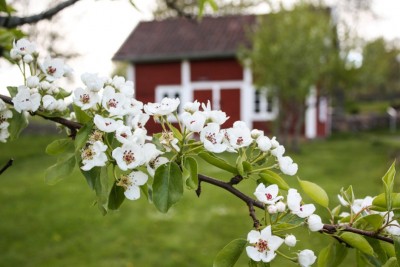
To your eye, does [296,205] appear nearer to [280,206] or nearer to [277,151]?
[280,206]

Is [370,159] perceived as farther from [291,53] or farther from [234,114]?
[234,114]

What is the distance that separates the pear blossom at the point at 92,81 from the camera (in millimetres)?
985

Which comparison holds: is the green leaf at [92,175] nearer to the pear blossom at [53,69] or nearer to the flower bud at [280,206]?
the pear blossom at [53,69]

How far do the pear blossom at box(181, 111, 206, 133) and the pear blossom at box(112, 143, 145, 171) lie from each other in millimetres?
112

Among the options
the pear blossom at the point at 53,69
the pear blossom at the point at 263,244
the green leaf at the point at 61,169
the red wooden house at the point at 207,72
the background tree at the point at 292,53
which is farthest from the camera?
the red wooden house at the point at 207,72

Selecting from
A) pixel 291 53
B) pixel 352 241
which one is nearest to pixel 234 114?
pixel 291 53

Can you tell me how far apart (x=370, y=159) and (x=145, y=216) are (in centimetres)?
784

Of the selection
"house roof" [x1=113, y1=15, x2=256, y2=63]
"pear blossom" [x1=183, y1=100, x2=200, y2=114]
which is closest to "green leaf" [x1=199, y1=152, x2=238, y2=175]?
"pear blossom" [x1=183, y1=100, x2=200, y2=114]

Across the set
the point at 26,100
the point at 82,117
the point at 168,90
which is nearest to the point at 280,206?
the point at 82,117

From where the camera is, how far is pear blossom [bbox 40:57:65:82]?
3.55 feet

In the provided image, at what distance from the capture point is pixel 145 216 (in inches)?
288

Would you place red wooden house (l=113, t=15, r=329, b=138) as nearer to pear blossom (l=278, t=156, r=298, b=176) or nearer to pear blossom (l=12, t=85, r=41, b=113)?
pear blossom (l=278, t=156, r=298, b=176)

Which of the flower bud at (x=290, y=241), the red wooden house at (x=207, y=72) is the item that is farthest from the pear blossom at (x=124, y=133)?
the red wooden house at (x=207, y=72)

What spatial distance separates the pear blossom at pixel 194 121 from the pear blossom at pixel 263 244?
0.23 m
